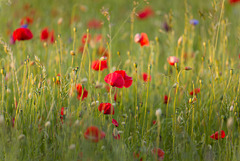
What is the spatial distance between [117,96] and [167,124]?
0.36 metres

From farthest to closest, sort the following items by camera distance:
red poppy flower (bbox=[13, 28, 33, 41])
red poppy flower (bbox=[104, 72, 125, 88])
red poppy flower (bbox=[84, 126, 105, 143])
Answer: red poppy flower (bbox=[13, 28, 33, 41])
red poppy flower (bbox=[104, 72, 125, 88])
red poppy flower (bbox=[84, 126, 105, 143])

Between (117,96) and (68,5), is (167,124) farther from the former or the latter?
(68,5)

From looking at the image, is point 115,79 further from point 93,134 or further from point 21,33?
point 21,33

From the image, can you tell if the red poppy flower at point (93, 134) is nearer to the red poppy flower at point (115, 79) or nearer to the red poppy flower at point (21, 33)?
the red poppy flower at point (115, 79)

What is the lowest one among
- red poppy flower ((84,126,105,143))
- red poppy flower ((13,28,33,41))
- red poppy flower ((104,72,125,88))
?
red poppy flower ((84,126,105,143))

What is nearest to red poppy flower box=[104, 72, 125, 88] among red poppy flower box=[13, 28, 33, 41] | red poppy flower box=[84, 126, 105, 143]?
red poppy flower box=[84, 126, 105, 143]

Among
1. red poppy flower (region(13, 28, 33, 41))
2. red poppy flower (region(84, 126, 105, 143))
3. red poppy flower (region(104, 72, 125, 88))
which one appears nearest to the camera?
red poppy flower (region(84, 126, 105, 143))

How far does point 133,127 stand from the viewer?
171 cm

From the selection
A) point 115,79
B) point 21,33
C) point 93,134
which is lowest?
point 93,134

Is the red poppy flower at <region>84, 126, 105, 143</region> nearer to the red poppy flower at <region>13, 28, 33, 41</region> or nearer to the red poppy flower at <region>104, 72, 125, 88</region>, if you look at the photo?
the red poppy flower at <region>104, 72, 125, 88</region>

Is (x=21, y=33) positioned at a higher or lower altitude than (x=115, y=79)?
higher

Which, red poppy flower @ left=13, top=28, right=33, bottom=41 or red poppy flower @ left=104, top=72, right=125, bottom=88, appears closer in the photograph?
red poppy flower @ left=104, top=72, right=125, bottom=88

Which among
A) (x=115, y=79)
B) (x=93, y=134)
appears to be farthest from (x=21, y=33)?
(x=93, y=134)

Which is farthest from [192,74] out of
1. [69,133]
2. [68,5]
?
[68,5]
